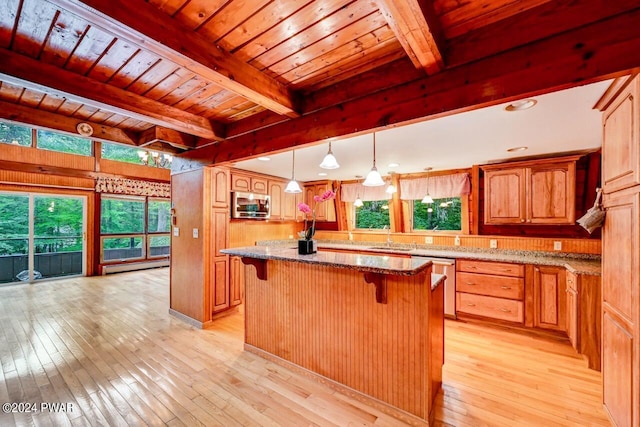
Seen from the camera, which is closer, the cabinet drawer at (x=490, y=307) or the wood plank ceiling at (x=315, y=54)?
the wood plank ceiling at (x=315, y=54)

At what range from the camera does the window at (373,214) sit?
5258 mm

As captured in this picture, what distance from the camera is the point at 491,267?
3.49 meters

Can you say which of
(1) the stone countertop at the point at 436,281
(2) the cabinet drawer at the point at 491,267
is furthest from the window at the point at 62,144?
(2) the cabinet drawer at the point at 491,267

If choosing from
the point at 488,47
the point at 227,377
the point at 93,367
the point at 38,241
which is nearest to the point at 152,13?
the point at 488,47

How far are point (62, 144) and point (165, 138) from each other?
4.94 m

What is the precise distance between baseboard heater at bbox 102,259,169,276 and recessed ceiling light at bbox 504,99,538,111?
8.43 m

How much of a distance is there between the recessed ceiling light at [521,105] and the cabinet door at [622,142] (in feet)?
1.44

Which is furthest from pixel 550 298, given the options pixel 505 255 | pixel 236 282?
pixel 236 282

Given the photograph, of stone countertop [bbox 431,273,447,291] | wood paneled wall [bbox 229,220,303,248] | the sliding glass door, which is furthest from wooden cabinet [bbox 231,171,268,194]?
the sliding glass door

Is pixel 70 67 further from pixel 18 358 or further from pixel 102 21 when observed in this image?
pixel 18 358

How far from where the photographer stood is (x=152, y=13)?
1.33 m

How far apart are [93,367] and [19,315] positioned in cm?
253

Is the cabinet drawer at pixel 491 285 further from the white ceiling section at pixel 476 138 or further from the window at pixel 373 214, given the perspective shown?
the window at pixel 373 214

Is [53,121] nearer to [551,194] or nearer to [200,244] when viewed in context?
[200,244]
